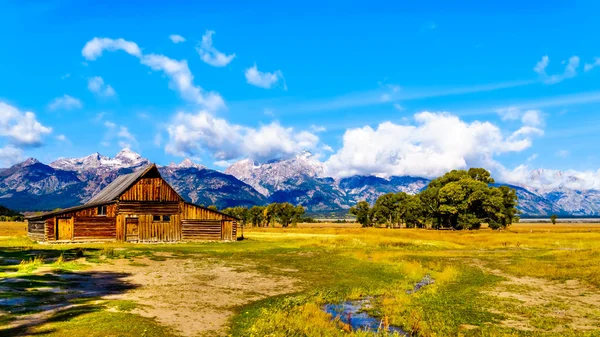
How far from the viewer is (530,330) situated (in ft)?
53.1

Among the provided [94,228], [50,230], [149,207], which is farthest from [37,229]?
[149,207]

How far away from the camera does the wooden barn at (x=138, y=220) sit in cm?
5725

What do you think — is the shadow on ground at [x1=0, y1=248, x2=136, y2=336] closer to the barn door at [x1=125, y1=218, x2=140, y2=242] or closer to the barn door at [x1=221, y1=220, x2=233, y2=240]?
the barn door at [x1=125, y1=218, x2=140, y2=242]

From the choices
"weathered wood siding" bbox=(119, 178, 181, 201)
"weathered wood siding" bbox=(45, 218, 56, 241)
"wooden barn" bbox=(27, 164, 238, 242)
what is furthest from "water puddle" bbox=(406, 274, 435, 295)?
"weathered wood siding" bbox=(45, 218, 56, 241)

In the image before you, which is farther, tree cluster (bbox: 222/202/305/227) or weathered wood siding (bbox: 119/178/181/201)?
tree cluster (bbox: 222/202/305/227)

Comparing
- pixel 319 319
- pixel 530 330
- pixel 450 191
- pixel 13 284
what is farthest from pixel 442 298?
pixel 450 191

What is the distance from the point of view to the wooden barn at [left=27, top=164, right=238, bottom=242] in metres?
57.2

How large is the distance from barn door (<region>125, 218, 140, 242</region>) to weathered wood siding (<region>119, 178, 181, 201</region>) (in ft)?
10.2

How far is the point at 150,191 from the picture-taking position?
61.6 m

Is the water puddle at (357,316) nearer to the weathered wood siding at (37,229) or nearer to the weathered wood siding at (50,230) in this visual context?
the weathered wood siding at (50,230)

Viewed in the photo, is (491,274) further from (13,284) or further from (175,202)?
(175,202)

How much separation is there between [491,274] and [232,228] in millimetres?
41805

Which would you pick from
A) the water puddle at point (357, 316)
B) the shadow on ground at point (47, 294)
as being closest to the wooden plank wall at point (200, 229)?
the shadow on ground at point (47, 294)

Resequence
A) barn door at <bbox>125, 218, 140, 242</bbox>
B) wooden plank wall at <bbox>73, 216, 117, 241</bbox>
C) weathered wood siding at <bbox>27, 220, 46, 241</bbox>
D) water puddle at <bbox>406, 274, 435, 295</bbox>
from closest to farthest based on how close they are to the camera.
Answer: water puddle at <bbox>406, 274, 435, 295</bbox>
wooden plank wall at <bbox>73, 216, 117, 241</bbox>
weathered wood siding at <bbox>27, 220, 46, 241</bbox>
barn door at <bbox>125, 218, 140, 242</bbox>
